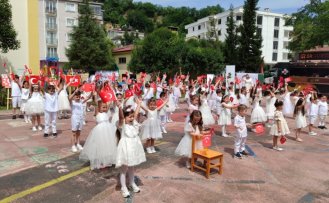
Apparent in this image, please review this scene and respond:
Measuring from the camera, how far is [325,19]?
20922mm

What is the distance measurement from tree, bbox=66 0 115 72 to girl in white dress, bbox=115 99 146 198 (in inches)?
1512

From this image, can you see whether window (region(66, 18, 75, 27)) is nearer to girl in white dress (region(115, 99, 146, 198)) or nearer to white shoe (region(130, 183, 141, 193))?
girl in white dress (region(115, 99, 146, 198))

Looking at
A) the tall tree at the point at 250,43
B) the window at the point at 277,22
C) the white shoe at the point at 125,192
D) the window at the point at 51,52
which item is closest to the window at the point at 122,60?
the window at the point at 51,52

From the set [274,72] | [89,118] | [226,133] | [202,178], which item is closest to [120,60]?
[274,72]

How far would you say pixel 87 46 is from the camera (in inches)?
1667

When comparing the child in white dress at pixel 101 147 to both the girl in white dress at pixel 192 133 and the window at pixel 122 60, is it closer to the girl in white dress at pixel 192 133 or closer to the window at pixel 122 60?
the girl in white dress at pixel 192 133

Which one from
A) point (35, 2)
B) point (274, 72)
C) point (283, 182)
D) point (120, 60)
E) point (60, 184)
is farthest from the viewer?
point (120, 60)

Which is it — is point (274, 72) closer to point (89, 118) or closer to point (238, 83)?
point (238, 83)

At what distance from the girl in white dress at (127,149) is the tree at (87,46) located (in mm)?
38405

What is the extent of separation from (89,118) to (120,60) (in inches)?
1605

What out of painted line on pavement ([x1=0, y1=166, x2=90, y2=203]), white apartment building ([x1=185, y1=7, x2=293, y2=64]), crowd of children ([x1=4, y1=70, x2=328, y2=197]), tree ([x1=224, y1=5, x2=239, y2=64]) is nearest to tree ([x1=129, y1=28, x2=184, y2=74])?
tree ([x1=224, y1=5, x2=239, y2=64])

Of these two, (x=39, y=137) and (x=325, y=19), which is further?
(x=325, y=19)

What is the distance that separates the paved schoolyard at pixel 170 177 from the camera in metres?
5.65

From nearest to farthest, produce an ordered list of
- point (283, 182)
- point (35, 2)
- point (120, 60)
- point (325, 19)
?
point (283, 182), point (325, 19), point (35, 2), point (120, 60)
